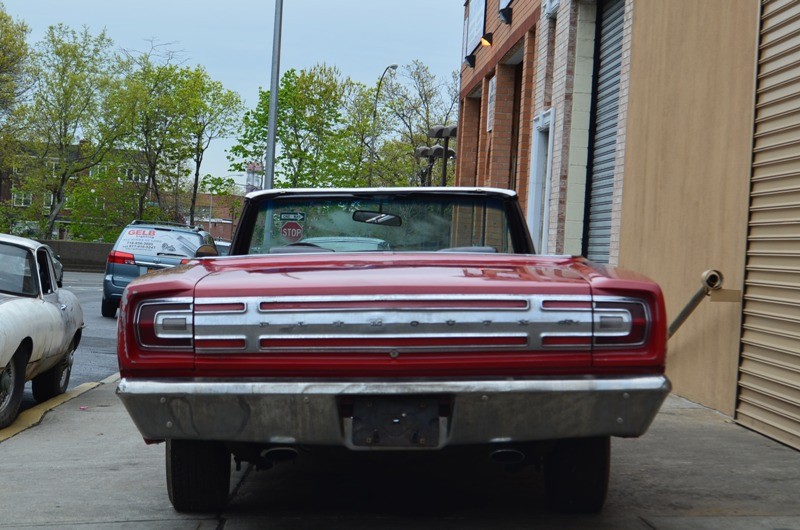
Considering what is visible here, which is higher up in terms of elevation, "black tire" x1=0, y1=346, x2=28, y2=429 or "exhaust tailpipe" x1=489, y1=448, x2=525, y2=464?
"exhaust tailpipe" x1=489, y1=448, x2=525, y2=464

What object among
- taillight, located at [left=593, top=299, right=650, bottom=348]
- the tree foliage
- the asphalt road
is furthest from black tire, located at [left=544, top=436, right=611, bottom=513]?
the tree foliage

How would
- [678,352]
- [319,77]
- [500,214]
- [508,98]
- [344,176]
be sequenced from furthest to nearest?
[319,77] → [344,176] → [508,98] → [678,352] → [500,214]

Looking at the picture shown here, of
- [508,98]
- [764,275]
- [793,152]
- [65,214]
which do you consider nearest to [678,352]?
[764,275]

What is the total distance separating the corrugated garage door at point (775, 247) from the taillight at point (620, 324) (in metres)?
3.15

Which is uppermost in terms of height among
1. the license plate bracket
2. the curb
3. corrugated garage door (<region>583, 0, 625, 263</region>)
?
corrugated garage door (<region>583, 0, 625, 263</region>)

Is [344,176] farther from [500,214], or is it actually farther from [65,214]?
[65,214]

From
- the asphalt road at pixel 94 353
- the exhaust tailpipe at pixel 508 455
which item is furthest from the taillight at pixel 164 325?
the asphalt road at pixel 94 353

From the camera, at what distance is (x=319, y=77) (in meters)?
51.4

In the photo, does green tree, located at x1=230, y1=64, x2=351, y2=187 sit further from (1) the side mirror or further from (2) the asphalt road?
(1) the side mirror

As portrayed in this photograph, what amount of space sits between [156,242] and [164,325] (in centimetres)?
1507

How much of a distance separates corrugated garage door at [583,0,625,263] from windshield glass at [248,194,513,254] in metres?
6.60

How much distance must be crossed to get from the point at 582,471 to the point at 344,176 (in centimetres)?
4381

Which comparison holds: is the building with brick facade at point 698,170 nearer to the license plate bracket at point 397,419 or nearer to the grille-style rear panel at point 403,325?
the grille-style rear panel at point 403,325

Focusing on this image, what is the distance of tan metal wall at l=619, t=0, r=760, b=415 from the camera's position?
7707 millimetres
